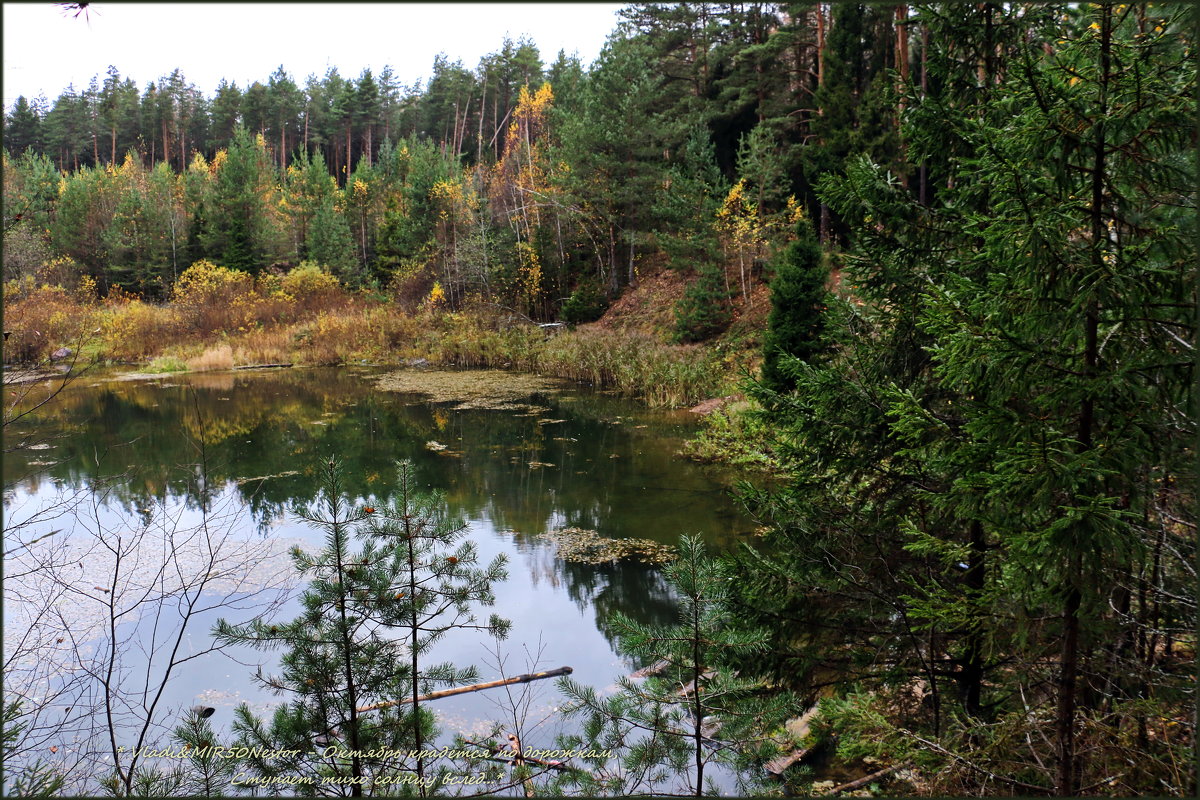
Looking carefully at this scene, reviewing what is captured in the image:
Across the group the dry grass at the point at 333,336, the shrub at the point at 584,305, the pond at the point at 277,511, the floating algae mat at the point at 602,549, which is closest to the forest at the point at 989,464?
the pond at the point at 277,511

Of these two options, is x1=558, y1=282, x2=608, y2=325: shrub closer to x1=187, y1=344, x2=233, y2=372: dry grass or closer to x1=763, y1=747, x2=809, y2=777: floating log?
x1=187, y1=344, x2=233, y2=372: dry grass

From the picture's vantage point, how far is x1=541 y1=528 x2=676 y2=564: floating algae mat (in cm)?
714

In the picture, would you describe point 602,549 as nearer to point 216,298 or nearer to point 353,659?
point 353,659

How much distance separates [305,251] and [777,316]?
28734mm

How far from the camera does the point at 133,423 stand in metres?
13.2

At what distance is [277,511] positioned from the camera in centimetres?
831

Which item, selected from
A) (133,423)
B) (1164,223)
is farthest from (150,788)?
(133,423)

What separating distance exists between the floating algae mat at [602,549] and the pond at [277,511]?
5.3 inches

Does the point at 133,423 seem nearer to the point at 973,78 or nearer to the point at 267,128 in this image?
the point at 973,78

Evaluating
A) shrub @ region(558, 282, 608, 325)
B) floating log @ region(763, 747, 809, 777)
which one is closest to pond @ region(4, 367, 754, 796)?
floating log @ region(763, 747, 809, 777)

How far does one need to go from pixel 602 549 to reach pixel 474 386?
35.6 feet

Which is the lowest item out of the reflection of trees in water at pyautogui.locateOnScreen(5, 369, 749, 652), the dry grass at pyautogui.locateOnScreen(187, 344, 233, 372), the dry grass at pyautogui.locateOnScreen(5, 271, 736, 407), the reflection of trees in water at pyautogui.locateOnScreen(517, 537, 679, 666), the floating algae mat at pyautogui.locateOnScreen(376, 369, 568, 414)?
the reflection of trees in water at pyautogui.locateOnScreen(517, 537, 679, 666)

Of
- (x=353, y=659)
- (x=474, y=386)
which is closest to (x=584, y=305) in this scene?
(x=474, y=386)

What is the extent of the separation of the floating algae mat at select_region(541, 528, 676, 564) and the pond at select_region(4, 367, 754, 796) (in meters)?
0.13
